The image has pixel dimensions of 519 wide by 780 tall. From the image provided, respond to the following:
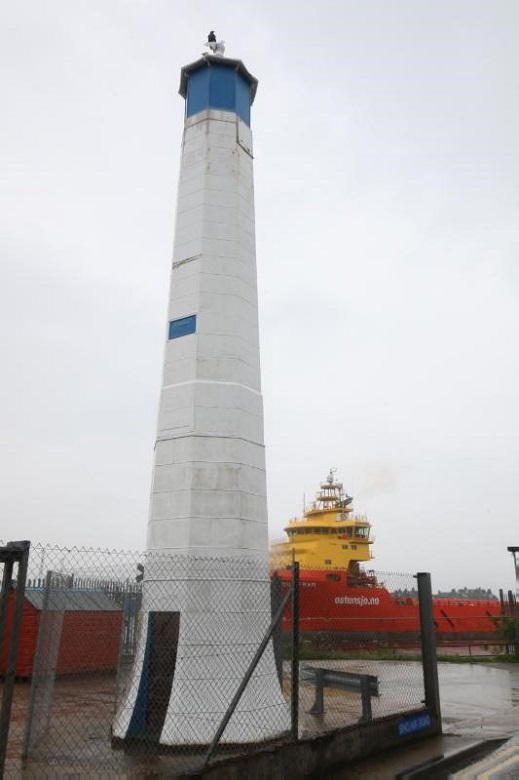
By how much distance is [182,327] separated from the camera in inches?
368

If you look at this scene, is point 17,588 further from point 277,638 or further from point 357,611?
point 357,611

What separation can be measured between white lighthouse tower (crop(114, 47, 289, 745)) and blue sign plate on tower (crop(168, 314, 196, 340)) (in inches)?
0.7

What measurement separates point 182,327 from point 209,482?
8.38 ft

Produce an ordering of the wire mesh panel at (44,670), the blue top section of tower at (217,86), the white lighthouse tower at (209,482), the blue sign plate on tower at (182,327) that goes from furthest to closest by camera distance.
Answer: the blue top section of tower at (217,86) → the blue sign plate on tower at (182,327) → the white lighthouse tower at (209,482) → the wire mesh panel at (44,670)

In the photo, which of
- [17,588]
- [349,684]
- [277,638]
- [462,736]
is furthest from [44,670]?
[462,736]

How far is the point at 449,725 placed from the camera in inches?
359

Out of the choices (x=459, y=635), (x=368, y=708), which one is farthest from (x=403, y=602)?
(x=368, y=708)

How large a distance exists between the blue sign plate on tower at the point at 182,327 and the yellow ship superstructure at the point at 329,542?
1991cm

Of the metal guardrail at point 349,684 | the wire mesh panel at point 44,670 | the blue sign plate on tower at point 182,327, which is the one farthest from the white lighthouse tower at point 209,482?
the metal guardrail at point 349,684

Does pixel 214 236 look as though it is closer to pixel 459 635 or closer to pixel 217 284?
pixel 217 284

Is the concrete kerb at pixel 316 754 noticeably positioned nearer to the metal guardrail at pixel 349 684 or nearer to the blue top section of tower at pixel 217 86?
the metal guardrail at pixel 349 684

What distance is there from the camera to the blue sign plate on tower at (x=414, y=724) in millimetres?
7816

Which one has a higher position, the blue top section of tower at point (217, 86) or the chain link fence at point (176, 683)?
the blue top section of tower at point (217, 86)

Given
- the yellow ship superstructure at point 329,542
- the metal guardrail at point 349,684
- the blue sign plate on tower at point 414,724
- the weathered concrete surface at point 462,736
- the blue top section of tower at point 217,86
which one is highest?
the blue top section of tower at point 217,86
